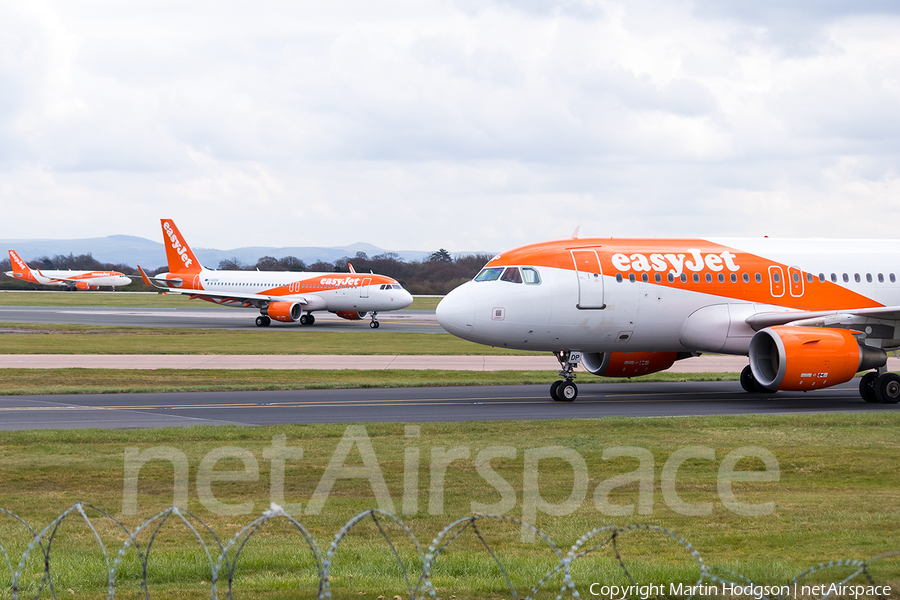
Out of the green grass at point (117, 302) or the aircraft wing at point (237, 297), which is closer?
the aircraft wing at point (237, 297)

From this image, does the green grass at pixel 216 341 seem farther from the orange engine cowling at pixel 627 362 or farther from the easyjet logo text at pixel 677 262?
the easyjet logo text at pixel 677 262

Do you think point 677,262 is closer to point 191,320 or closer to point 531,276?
point 531,276

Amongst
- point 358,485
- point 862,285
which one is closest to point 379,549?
point 358,485

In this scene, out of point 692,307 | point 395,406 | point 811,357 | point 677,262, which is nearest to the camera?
point 811,357

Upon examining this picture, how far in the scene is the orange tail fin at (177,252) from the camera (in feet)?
215

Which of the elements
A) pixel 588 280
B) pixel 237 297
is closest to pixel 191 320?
pixel 237 297

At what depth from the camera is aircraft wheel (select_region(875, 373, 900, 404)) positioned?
69.3ft

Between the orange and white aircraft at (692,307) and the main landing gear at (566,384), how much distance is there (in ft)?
0.09

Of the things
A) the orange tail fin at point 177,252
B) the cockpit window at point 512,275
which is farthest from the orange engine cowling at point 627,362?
the orange tail fin at point 177,252

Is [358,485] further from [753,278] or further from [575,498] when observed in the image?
[753,278]

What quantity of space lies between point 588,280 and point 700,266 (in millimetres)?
3036

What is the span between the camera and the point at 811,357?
1953 centimetres

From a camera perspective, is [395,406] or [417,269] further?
[417,269]

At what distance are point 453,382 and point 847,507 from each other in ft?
51.3
